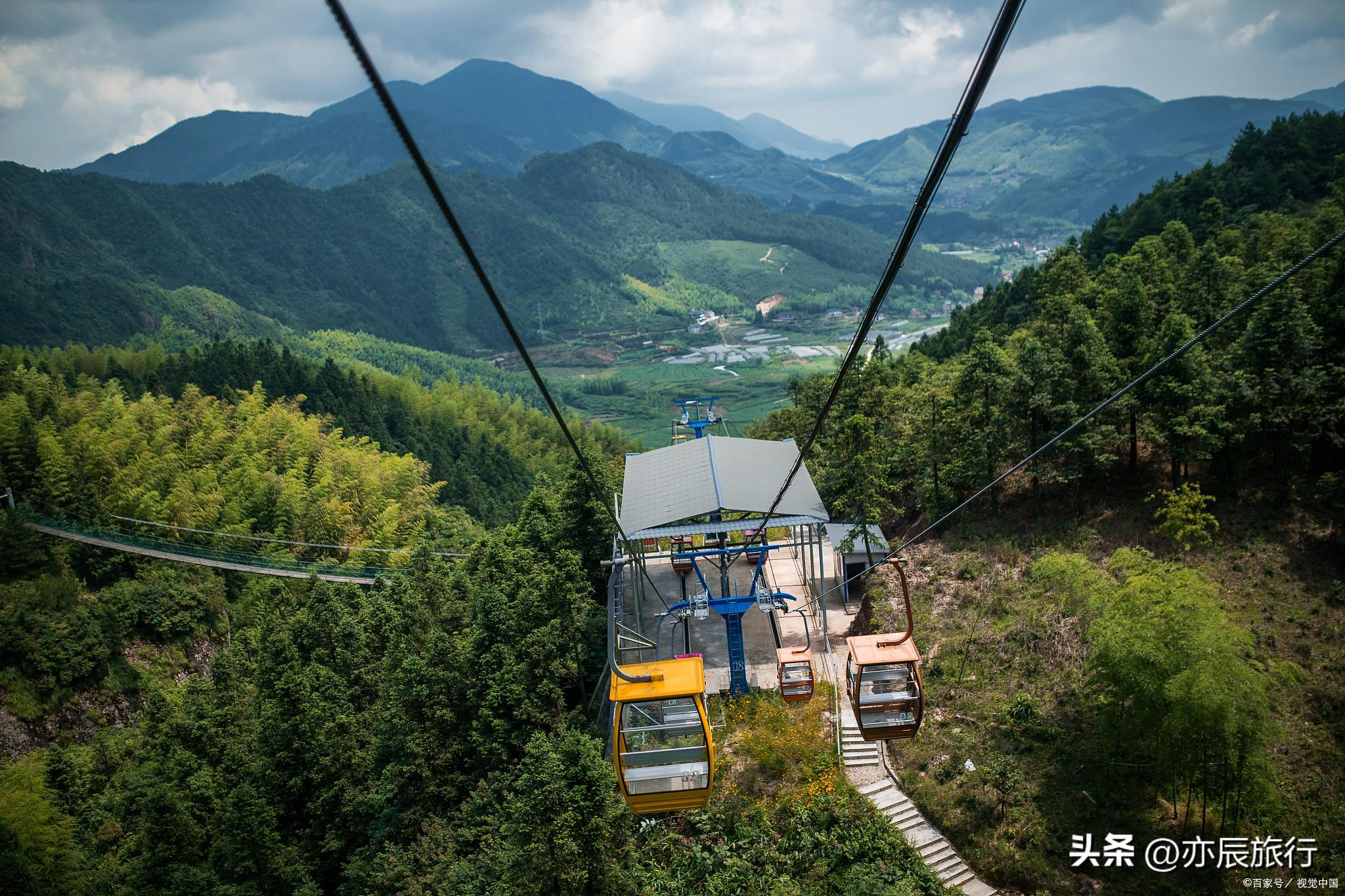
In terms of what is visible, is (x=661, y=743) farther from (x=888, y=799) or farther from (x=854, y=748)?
(x=854, y=748)

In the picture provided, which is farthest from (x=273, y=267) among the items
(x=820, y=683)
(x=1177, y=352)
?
(x=1177, y=352)

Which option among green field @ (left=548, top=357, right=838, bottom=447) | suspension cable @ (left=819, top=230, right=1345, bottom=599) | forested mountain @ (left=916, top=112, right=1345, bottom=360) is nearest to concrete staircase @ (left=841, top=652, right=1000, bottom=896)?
suspension cable @ (left=819, top=230, right=1345, bottom=599)

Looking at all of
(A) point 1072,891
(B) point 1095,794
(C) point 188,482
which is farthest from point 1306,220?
(C) point 188,482

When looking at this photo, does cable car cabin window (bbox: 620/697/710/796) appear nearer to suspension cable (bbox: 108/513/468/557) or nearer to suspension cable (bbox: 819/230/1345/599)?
suspension cable (bbox: 819/230/1345/599)

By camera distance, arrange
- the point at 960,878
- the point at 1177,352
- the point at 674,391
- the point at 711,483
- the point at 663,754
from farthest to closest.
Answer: the point at 674,391 < the point at 711,483 < the point at 960,878 < the point at 663,754 < the point at 1177,352

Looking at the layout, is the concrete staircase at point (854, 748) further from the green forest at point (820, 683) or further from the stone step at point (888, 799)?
the stone step at point (888, 799)

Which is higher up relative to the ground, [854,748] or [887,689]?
[887,689]
